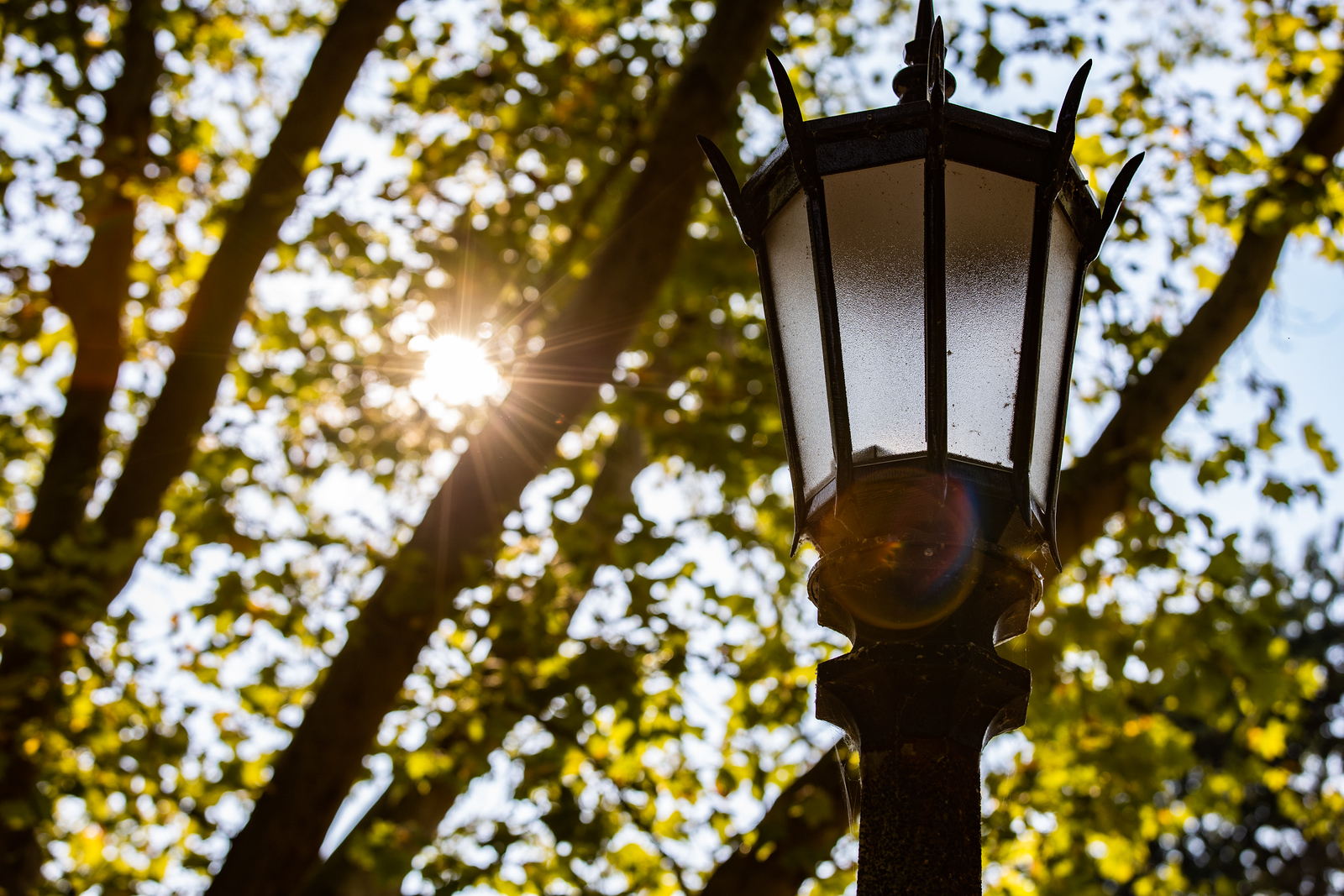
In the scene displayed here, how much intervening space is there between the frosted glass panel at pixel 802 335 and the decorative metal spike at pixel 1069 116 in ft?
1.55

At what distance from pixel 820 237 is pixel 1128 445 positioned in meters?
3.53

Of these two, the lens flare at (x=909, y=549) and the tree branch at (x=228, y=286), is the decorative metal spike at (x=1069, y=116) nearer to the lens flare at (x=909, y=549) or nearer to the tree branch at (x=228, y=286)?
the lens flare at (x=909, y=549)

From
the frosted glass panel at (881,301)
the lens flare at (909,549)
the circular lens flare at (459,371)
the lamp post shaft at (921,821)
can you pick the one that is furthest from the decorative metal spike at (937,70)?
the circular lens flare at (459,371)

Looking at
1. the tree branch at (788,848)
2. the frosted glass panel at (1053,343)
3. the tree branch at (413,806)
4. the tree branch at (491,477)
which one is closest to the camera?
the frosted glass panel at (1053,343)

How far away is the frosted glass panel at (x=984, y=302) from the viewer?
1.86m

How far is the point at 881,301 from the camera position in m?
1.88

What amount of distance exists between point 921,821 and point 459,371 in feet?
14.7

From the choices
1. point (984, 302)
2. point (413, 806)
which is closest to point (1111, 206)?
point (984, 302)

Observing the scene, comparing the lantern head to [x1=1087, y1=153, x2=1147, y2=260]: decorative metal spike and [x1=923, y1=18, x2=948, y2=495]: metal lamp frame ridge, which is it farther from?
[x1=1087, y1=153, x2=1147, y2=260]: decorative metal spike

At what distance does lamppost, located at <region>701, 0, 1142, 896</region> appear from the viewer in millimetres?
1834

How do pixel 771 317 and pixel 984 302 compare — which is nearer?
pixel 984 302

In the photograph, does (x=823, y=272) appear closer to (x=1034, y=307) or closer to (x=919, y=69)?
(x=1034, y=307)

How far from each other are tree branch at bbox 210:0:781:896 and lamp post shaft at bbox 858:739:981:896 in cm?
297

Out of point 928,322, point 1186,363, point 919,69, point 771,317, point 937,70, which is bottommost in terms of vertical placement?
point 928,322
